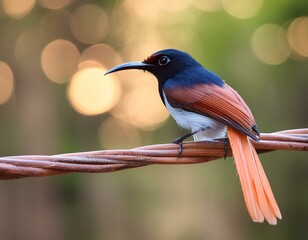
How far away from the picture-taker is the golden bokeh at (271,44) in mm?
12891

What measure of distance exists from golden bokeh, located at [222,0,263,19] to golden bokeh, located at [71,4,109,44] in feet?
26.4

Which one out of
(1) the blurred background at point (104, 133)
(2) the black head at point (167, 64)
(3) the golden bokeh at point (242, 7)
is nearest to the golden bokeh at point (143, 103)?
(1) the blurred background at point (104, 133)

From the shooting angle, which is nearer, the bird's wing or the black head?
the bird's wing

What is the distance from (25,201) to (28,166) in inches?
720

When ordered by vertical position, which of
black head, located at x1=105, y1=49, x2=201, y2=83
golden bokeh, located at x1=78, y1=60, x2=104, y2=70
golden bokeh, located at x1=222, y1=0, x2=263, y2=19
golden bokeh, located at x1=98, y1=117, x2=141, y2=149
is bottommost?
black head, located at x1=105, y1=49, x2=201, y2=83

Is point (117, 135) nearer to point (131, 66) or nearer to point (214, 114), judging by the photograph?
point (131, 66)

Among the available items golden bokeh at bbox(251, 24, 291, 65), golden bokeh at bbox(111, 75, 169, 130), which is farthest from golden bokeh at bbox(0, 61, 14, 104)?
golden bokeh at bbox(251, 24, 291, 65)

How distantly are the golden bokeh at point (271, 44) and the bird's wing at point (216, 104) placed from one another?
7.79 meters

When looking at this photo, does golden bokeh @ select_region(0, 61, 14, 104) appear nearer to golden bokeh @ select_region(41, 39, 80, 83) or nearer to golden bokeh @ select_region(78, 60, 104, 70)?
golden bokeh @ select_region(41, 39, 80, 83)

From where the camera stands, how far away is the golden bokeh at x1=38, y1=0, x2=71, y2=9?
19.5 metres

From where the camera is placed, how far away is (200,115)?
457 cm

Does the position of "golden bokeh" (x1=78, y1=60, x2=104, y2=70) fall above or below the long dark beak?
above

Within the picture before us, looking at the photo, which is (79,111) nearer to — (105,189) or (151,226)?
(105,189)

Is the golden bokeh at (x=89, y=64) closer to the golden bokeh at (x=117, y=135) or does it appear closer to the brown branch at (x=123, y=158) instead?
the golden bokeh at (x=117, y=135)
